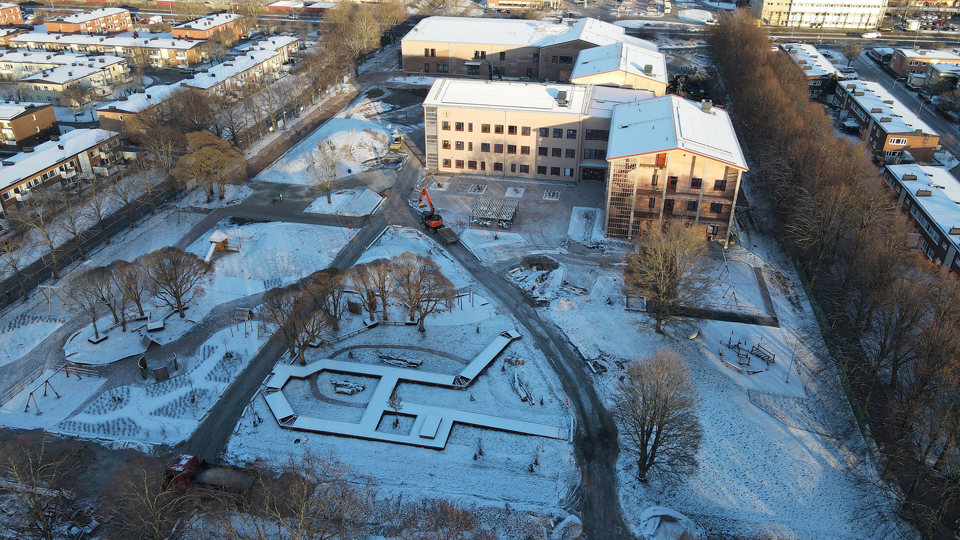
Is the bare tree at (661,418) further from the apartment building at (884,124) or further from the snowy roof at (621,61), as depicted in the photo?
the apartment building at (884,124)

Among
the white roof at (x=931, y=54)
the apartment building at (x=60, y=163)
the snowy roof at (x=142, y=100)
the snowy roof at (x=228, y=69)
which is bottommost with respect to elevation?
the apartment building at (x=60, y=163)

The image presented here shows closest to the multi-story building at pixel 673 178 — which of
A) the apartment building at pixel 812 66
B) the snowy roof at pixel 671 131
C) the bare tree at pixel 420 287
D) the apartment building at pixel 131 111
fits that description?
the snowy roof at pixel 671 131

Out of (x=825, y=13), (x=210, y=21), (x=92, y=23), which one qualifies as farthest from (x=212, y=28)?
(x=825, y=13)

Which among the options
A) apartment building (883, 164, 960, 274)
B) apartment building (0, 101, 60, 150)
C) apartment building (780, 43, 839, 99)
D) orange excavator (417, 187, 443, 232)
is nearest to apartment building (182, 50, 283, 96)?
apartment building (0, 101, 60, 150)

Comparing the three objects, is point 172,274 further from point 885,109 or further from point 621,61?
point 885,109

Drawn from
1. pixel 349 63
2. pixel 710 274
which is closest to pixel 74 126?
pixel 349 63

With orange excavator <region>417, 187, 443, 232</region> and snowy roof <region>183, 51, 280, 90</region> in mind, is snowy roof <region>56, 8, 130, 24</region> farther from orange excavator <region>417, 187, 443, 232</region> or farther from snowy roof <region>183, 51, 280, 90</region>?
orange excavator <region>417, 187, 443, 232</region>
